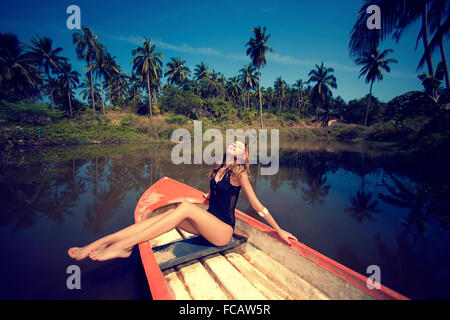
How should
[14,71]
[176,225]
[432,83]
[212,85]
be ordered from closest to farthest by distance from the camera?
[176,225], [432,83], [14,71], [212,85]

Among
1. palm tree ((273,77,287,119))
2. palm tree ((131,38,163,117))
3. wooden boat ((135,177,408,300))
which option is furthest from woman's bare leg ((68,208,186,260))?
palm tree ((273,77,287,119))

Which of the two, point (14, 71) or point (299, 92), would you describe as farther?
point (299, 92)

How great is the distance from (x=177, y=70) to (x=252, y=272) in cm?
4357

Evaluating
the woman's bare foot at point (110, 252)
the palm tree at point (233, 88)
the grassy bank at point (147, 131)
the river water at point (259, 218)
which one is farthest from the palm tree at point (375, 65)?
the woman's bare foot at point (110, 252)

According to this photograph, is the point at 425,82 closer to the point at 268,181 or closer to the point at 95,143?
the point at 268,181

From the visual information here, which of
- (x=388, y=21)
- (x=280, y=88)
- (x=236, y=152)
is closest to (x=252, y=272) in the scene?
(x=236, y=152)

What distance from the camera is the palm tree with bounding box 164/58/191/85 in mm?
39344

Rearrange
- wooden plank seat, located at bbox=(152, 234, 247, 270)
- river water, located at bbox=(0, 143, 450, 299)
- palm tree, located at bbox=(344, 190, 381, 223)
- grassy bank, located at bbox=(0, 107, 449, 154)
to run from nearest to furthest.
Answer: wooden plank seat, located at bbox=(152, 234, 247, 270) < river water, located at bbox=(0, 143, 450, 299) < palm tree, located at bbox=(344, 190, 381, 223) < grassy bank, located at bbox=(0, 107, 449, 154)

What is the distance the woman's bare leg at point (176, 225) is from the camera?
85.9 inches

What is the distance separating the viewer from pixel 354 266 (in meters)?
3.08

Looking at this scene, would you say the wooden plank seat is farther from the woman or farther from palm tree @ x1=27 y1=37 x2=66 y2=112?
palm tree @ x1=27 y1=37 x2=66 y2=112

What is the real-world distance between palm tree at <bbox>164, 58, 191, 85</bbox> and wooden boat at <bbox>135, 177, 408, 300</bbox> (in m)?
42.1

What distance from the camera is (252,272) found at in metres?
2.39

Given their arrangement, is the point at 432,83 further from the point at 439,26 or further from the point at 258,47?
the point at 258,47
